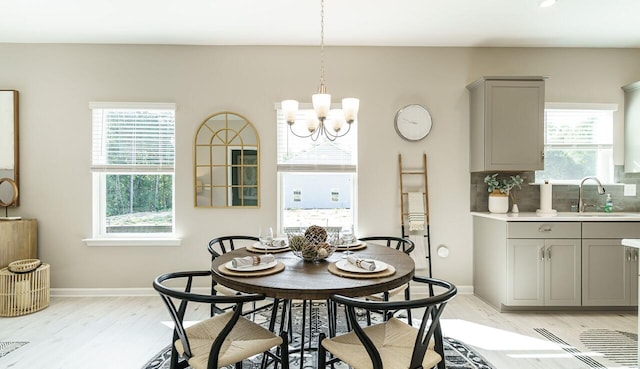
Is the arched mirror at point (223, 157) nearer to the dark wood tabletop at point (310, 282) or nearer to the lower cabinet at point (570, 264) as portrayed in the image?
the dark wood tabletop at point (310, 282)

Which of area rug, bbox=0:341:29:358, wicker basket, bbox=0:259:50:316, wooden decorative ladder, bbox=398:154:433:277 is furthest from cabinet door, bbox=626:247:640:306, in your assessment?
wicker basket, bbox=0:259:50:316

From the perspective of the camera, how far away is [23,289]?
10.3 feet

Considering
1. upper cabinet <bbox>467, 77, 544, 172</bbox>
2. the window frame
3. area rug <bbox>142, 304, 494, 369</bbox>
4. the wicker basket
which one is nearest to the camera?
area rug <bbox>142, 304, 494, 369</bbox>

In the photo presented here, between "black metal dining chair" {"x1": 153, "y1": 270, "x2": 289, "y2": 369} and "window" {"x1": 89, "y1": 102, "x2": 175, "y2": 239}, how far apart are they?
217 centimetres

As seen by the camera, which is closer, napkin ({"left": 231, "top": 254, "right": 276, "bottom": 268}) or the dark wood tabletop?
the dark wood tabletop

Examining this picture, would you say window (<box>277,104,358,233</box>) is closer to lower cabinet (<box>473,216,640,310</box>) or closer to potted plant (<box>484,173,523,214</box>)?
potted plant (<box>484,173,523,214</box>)

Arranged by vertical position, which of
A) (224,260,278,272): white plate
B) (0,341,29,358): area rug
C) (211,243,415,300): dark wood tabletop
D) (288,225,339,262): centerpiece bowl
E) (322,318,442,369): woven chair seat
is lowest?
(0,341,29,358): area rug

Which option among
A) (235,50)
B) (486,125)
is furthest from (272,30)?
(486,125)

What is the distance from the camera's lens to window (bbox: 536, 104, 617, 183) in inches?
148

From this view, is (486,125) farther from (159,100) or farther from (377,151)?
(159,100)

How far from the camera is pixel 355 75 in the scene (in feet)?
12.2

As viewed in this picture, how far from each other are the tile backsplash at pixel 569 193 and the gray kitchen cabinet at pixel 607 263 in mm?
619

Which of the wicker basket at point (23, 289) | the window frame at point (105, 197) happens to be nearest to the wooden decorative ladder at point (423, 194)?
the window frame at point (105, 197)

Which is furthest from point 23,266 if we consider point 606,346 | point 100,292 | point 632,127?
point 632,127
